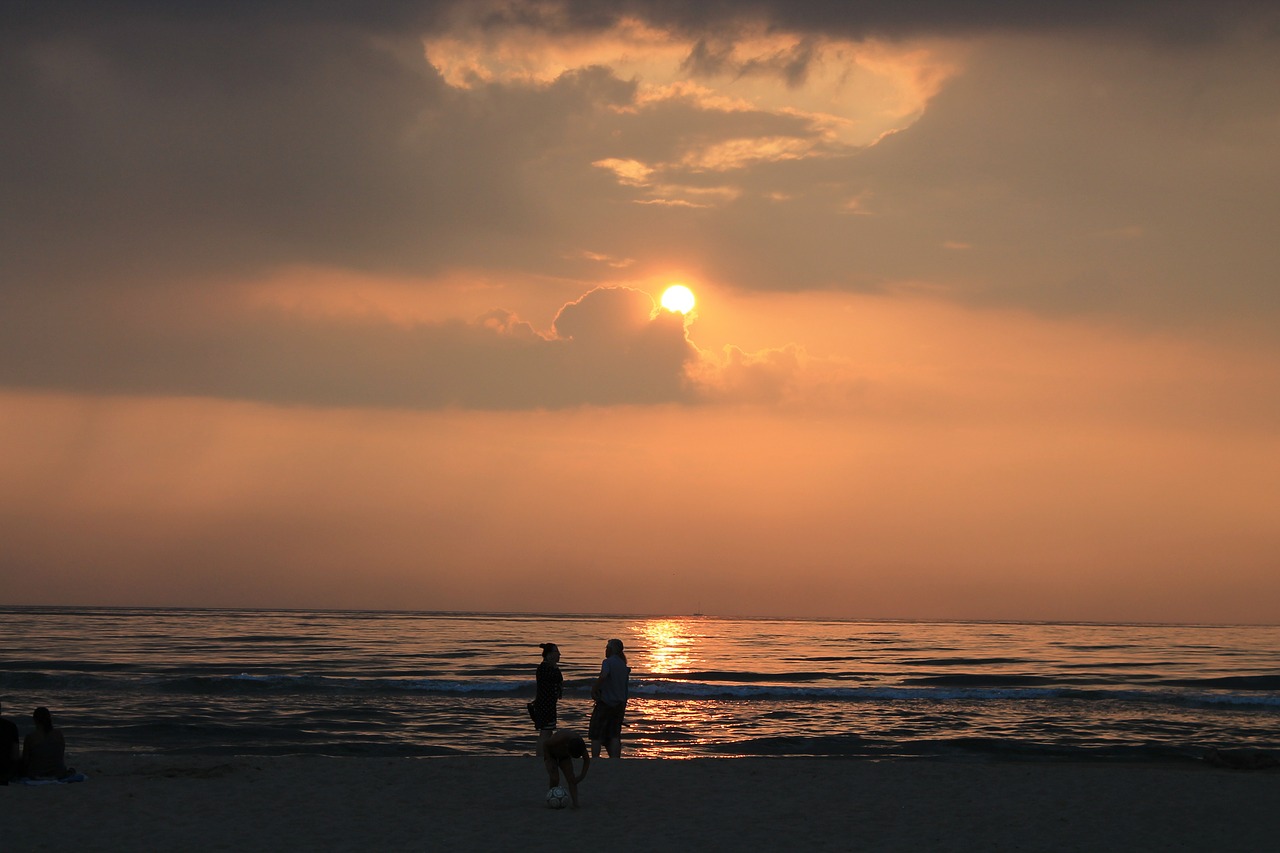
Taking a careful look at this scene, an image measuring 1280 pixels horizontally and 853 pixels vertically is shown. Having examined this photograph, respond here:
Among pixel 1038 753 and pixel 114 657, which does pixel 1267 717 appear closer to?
pixel 1038 753

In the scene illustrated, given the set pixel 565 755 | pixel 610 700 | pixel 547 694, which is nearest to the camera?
pixel 565 755

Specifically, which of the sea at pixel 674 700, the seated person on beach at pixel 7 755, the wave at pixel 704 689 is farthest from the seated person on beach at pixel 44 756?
the wave at pixel 704 689

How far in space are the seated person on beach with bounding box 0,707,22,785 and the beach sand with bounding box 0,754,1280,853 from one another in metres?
0.42

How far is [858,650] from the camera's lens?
206 ft

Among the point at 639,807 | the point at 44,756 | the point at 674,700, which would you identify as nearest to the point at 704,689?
the point at 674,700

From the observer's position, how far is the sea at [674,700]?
2292 cm

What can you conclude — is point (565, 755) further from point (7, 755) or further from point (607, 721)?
point (7, 755)

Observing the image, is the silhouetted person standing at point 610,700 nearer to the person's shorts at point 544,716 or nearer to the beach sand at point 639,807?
the beach sand at point 639,807

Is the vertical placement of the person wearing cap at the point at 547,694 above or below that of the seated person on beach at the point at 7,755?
above

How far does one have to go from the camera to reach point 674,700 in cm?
3259

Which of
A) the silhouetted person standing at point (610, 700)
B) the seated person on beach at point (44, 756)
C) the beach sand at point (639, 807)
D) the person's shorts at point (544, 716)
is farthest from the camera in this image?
the silhouetted person standing at point (610, 700)

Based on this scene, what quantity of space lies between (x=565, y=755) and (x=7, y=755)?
27.3ft

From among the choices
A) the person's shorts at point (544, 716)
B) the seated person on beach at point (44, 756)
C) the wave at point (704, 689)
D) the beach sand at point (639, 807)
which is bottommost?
the wave at point (704, 689)

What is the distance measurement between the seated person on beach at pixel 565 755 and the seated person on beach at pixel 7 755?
312 inches
